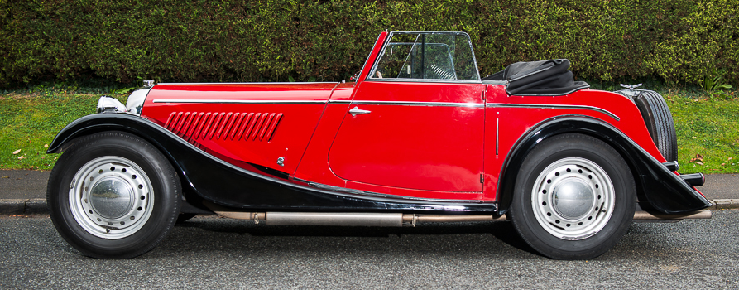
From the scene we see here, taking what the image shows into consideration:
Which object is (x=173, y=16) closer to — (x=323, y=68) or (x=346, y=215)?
(x=323, y=68)

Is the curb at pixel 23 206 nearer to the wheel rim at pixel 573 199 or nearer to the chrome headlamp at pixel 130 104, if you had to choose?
the chrome headlamp at pixel 130 104

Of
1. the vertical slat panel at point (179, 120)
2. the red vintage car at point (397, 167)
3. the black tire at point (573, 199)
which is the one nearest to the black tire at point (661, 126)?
the red vintage car at point (397, 167)

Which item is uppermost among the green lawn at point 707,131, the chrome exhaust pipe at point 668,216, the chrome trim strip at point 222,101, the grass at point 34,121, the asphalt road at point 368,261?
the chrome trim strip at point 222,101

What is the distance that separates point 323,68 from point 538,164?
603 centimetres

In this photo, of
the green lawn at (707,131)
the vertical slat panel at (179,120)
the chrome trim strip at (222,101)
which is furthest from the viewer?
the green lawn at (707,131)

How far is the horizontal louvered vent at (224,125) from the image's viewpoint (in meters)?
3.96

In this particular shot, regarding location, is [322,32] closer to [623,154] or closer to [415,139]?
[415,139]

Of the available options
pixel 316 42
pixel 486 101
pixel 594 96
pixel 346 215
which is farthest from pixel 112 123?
pixel 316 42

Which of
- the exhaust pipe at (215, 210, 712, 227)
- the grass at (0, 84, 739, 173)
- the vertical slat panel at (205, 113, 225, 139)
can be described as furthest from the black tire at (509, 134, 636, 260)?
the grass at (0, 84, 739, 173)

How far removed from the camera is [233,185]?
3.74m

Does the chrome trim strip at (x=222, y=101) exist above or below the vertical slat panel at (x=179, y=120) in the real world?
above

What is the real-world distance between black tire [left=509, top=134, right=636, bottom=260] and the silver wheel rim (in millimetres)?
2460

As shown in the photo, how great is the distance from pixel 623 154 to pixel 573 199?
0.45 m

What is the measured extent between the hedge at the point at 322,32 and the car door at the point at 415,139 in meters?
5.38
